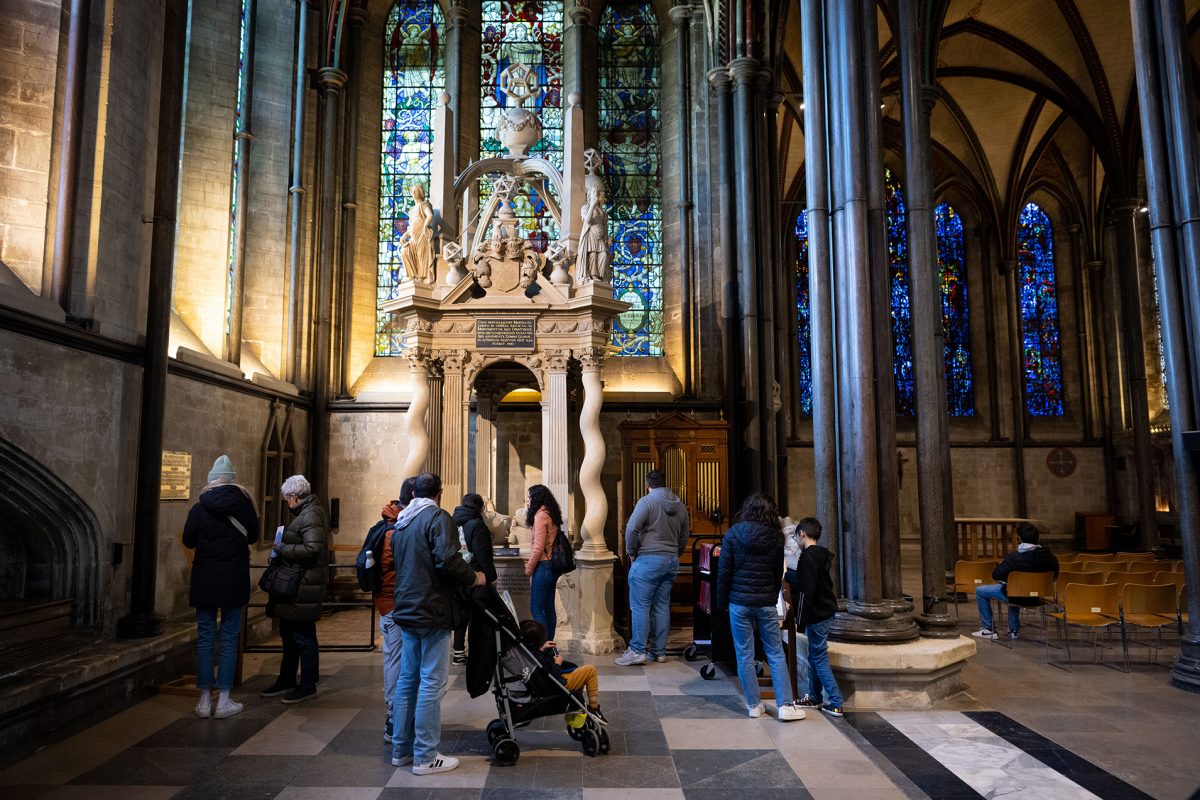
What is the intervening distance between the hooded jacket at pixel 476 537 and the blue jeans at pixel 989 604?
5.50 m

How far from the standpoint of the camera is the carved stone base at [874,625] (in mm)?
6000

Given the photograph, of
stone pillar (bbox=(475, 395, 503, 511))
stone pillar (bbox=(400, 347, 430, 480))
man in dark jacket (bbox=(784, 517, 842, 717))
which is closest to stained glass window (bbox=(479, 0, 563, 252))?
stone pillar (bbox=(475, 395, 503, 511))

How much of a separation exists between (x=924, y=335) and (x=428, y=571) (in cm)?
504

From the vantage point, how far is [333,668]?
6984 mm

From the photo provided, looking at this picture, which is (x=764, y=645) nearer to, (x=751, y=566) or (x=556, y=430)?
(x=751, y=566)

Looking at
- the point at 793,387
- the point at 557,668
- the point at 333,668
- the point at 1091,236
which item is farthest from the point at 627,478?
the point at 1091,236

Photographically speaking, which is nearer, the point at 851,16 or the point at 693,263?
the point at 851,16

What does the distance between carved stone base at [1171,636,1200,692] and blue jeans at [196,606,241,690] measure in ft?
23.7

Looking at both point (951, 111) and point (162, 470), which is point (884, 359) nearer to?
point (162, 470)

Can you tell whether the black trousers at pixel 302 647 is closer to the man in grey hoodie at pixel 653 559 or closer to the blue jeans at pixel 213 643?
the blue jeans at pixel 213 643

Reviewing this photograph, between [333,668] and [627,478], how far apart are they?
18.2 ft

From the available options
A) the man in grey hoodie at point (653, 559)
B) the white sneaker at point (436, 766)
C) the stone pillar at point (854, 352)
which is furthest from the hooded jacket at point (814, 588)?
the white sneaker at point (436, 766)

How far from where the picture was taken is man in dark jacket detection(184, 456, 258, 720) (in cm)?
545

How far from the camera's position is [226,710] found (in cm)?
545
